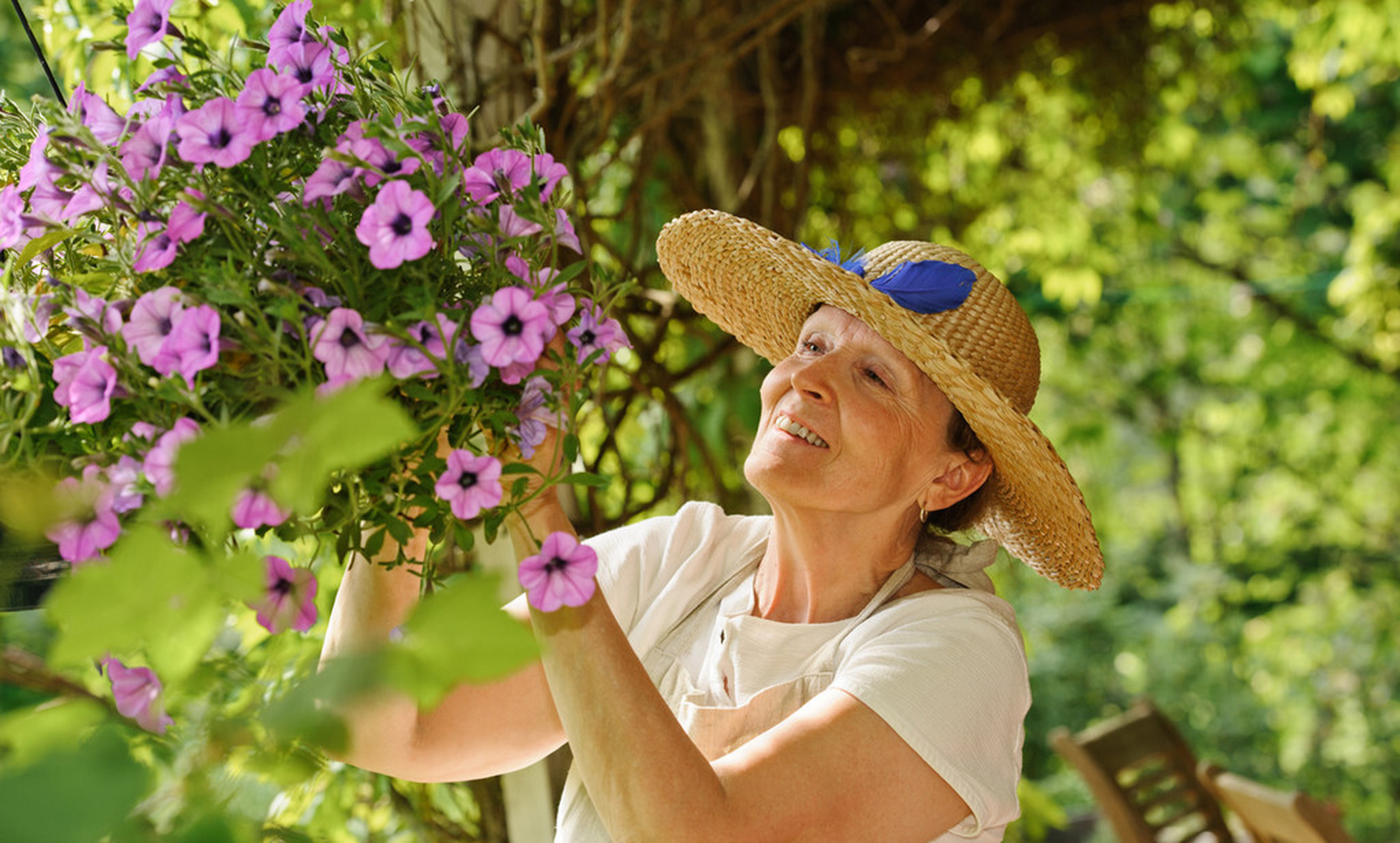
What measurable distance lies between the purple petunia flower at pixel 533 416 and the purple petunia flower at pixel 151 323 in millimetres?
208

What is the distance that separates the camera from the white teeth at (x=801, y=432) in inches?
46.3

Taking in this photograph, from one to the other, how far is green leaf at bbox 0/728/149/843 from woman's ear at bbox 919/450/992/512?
1050 millimetres

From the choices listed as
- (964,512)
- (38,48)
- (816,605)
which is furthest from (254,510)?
(964,512)

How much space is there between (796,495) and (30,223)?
2.33 feet

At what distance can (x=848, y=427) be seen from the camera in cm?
117

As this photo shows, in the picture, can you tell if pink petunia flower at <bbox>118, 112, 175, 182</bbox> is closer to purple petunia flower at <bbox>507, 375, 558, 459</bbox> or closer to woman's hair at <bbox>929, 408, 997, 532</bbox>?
purple petunia flower at <bbox>507, 375, 558, 459</bbox>

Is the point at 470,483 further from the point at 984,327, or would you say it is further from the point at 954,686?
the point at 984,327

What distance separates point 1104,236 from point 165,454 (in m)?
4.99

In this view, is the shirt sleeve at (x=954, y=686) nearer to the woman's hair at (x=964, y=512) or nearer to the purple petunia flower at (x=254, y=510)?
the woman's hair at (x=964, y=512)

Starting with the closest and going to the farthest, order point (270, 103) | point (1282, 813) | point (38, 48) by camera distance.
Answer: point (270, 103) < point (38, 48) < point (1282, 813)

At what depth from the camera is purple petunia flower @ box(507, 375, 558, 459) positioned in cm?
72

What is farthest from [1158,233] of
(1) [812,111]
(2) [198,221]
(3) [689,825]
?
(2) [198,221]

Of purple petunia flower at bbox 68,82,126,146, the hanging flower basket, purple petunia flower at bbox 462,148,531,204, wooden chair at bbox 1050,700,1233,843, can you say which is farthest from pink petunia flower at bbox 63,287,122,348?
wooden chair at bbox 1050,700,1233,843

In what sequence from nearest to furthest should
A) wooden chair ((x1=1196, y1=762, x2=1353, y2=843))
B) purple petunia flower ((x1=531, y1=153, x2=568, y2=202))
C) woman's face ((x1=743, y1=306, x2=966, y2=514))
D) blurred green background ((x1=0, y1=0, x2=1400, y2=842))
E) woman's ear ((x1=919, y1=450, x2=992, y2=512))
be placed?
purple petunia flower ((x1=531, y1=153, x2=568, y2=202)) → woman's face ((x1=743, y1=306, x2=966, y2=514)) → woman's ear ((x1=919, y1=450, x2=992, y2=512)) → blurred green background ((x1=0, y1=0, x2=1400, y2=842)) → wooden chair ((x1=1196, y1=762, x2=1353, y2=843))
